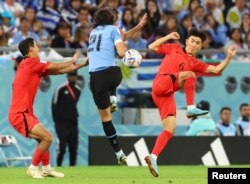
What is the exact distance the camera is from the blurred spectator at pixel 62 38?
25656 millimetres

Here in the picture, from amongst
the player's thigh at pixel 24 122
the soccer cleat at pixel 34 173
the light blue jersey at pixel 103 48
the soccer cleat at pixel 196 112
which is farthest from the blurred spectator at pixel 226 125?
the player's thigh at pixel 24 122

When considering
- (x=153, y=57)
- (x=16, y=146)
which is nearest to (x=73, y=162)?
(x=16, y=146)

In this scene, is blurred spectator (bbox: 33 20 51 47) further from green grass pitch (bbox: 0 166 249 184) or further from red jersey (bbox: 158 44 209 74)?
red jersey (bbox: 158 44 209 74)

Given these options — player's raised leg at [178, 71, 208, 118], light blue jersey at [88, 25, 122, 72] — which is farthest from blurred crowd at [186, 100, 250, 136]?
light blue jersey at [88, 25, 122, 72]

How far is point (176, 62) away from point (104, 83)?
124 cm

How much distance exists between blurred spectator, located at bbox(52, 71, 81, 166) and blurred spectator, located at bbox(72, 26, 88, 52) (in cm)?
115

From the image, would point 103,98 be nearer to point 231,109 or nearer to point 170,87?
point 170,87

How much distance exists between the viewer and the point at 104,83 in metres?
18.5

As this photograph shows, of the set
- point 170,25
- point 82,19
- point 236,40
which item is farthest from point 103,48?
point 236,40

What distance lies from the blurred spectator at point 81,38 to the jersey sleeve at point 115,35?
7.40m

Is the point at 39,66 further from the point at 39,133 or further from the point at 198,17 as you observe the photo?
the point at 198,17

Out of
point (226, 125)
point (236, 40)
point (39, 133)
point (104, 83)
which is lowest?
point (226, 125)

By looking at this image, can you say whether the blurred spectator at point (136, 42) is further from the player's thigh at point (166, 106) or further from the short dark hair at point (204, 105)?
the player's thigh at point (166, 106)

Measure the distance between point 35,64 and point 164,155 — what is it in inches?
258
